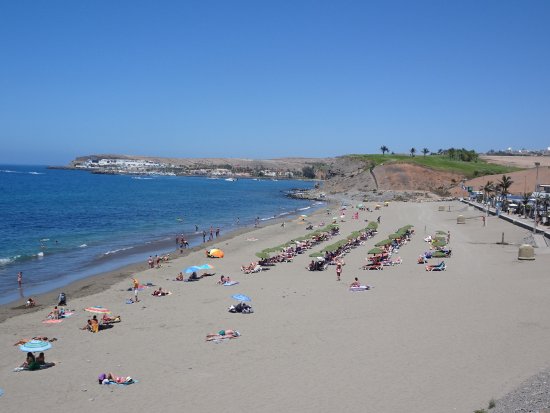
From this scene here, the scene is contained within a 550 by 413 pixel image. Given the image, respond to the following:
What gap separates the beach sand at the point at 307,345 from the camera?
11711 millimetres

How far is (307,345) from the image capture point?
15.2m

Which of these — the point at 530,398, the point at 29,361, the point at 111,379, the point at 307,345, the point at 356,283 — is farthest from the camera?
the point at 356,283

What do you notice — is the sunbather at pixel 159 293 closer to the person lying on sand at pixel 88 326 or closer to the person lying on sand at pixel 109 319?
the person lying on sand at pixel 109 319

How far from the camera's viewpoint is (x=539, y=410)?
8344mm

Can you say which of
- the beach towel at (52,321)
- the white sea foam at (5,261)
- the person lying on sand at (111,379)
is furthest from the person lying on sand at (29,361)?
the white sea foam at (5,261)

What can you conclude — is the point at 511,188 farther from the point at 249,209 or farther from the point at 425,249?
the point at 425,249

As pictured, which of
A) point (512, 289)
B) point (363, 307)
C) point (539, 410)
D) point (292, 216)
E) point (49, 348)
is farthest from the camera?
point (292, 216)

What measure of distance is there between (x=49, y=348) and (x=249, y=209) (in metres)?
60.0

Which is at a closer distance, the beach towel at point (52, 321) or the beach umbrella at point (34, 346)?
the beach umbrella at point (34, 346)

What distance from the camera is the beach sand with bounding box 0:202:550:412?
38.4 ft

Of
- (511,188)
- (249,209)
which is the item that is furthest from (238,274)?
(511,188)

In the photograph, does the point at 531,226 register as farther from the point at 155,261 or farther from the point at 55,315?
the point at 55,315

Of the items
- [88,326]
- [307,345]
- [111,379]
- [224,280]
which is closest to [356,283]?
[224,280]

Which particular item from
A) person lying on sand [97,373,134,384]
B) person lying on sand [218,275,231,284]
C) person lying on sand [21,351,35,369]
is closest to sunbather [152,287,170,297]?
person lying on sand [218,275,231,284]
